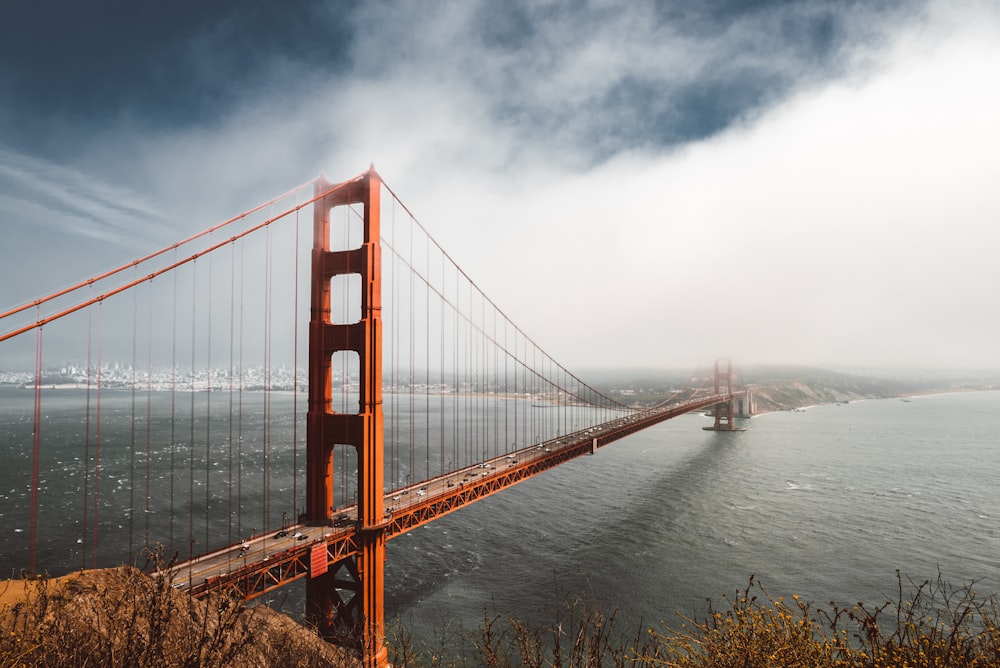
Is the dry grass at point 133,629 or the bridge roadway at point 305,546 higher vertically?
the dry grass at point 133,629

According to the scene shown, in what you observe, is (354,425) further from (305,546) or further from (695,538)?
(695,538)

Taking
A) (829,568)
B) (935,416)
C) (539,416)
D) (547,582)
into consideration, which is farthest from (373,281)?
(935,416)

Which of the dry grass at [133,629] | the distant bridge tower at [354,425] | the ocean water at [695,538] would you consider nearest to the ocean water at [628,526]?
the ocean water at [695,538]

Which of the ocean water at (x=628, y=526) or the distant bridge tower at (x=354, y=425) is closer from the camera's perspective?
the distant bridge tower at (x=354, y=425)

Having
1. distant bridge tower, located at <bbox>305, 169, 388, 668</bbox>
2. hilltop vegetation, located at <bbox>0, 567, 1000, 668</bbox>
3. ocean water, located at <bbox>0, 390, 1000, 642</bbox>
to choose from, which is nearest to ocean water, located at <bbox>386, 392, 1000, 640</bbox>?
ocean water, located at <bbox>0, 390, 1000, 642</bbox>

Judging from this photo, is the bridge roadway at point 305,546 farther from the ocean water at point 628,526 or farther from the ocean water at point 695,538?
the ocean water at point 628,526

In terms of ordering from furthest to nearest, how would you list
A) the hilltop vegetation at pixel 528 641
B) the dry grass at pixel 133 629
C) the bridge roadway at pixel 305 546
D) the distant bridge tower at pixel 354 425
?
the distant bridge tower at pixel 354 425, the bridge roadway at pixel 305 546, the hilltop vegetation at pixel 528 641, the dry grass at pixel 133 629

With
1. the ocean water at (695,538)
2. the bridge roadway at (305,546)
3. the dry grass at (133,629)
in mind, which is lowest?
the ocean water at (695,538)
